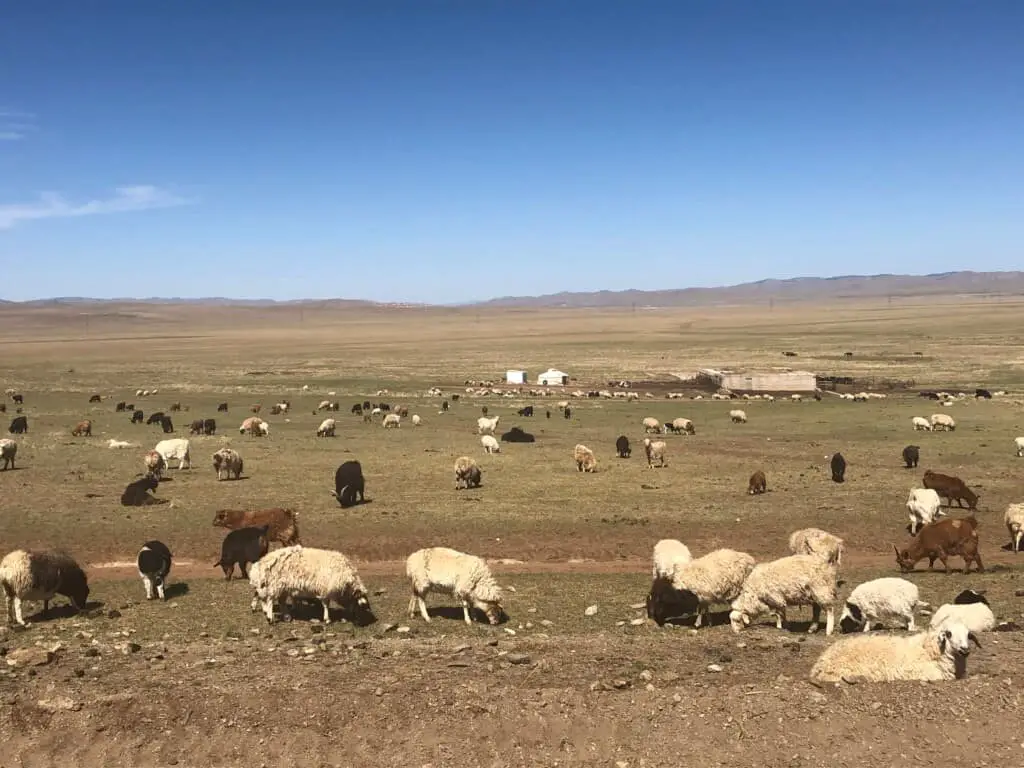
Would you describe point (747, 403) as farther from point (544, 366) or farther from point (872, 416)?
point (544, 366)

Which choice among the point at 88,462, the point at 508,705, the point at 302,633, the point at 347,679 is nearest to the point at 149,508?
the point at 88,462

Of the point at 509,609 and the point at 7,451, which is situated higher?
the point at 7,451

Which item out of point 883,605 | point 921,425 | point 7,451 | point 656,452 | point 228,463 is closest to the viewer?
point 883,605

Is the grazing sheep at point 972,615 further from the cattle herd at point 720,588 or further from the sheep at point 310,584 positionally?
the sheep at point 310,584

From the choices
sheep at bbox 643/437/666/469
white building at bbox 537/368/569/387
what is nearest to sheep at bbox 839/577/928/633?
sheep at bbox 643/437/666/469

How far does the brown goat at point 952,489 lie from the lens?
2153 centimetres

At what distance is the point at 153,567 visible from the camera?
14.3 meters

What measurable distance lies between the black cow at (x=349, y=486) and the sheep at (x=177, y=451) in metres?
8.29

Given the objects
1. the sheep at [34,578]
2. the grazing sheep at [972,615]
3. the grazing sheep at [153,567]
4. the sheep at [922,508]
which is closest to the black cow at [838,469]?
the sheep at [922,508]

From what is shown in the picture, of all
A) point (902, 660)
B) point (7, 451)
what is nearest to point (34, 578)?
point (902, 660)

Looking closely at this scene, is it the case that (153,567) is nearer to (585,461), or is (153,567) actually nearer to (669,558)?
(669,558)

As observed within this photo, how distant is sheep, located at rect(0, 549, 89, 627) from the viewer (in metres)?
12.6

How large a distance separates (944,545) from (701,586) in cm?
660

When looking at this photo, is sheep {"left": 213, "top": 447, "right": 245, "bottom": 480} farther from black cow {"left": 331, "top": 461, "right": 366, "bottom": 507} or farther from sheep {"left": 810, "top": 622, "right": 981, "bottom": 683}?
sheep {"left": 810, "top": 622, "right": 981, "bottom": 683}
